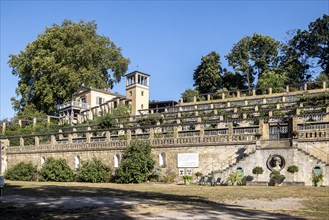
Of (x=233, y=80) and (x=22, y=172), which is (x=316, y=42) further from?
(x=22, y=172)

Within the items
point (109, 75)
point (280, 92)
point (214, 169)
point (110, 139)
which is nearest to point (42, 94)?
point (109, 75)

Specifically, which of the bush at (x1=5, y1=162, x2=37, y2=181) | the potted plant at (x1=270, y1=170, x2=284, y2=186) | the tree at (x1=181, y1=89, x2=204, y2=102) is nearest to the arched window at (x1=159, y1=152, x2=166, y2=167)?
the potted plant at (x1=270, y1=170, x2=284, y2=186)

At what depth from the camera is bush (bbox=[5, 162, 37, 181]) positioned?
38156mm

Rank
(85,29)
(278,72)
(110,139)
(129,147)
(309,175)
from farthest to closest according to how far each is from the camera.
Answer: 1. (85,29)
2. (278,72)
3. (110,139)
4. (129,147)
5. (309,175)

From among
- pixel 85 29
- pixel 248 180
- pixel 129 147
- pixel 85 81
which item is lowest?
pixel 248 180

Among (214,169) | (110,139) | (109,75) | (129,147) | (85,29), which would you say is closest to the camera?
(214,169)

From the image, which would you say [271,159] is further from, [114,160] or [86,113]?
[86,113]

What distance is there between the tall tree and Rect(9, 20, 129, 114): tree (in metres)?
19.5

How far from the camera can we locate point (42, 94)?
212 feet

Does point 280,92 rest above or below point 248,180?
above

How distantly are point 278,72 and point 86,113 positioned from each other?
31016 mm

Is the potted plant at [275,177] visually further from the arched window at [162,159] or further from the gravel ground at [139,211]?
the gravel ground at [139,211]

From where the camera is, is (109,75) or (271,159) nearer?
(271,159)

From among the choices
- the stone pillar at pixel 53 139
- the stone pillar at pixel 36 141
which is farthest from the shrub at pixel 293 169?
the stone pillar at pixel 36 141
